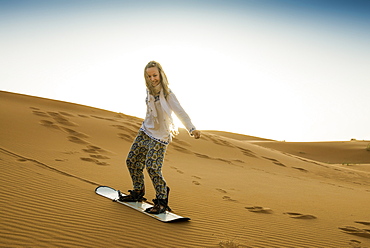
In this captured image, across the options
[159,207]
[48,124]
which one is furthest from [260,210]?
[48,124]

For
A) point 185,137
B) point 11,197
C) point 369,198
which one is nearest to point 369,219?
point 369,198

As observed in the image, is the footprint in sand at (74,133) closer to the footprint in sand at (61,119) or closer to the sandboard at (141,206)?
the footprint in sand at (61,119)

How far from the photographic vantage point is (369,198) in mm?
7516

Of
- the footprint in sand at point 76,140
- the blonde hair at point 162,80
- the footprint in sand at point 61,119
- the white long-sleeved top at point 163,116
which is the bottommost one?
the footprint in sand at point 76,140

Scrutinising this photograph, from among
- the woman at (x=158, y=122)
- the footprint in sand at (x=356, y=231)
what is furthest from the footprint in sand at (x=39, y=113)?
the footprint in sand at (x=356, y=231)

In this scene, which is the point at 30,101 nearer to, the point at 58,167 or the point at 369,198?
the point at 58,167

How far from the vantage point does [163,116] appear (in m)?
4.44

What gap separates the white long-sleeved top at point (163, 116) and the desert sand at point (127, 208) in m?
1.06

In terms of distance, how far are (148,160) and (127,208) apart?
31.2 inches

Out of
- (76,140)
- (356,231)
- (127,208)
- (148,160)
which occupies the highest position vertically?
(148,160)

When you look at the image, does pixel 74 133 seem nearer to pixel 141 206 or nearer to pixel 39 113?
pixel 39 113

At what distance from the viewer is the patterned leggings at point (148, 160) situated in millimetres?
4336

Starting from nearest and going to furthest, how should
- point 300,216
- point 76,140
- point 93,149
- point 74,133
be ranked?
point 300,216, point 93,149, point 76,140, point 74,133

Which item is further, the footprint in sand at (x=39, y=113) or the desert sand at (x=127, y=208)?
the footprint in sand at (x=39, y=113)
